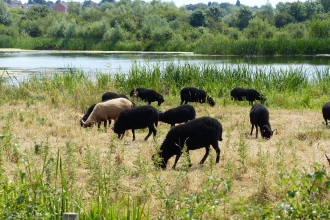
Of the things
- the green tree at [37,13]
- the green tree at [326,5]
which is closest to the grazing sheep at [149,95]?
the green tree at [37,13]

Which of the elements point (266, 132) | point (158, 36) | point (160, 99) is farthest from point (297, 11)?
point (266, 132)

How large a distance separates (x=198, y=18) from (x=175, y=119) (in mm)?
71616

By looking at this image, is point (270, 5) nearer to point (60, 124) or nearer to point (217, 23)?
point (217, 23)

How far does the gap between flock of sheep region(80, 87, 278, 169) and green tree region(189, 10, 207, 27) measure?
219ft

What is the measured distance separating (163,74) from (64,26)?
42833 mm

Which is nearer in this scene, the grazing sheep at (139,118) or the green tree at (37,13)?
the grazing sheep at (139,118)

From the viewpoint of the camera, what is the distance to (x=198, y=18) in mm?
80625

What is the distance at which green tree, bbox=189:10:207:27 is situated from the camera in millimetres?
79975

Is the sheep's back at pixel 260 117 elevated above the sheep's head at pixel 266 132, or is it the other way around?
the sheep's back at pixel 260 117

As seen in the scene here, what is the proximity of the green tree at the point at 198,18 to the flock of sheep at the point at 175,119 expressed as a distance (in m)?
66.6

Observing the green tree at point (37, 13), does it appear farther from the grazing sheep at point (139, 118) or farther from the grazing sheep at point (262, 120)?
the grazing sheep at point (262, 120)

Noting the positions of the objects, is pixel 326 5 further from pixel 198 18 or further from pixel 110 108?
pixel 110 108

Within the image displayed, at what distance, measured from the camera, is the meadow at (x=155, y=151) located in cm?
460

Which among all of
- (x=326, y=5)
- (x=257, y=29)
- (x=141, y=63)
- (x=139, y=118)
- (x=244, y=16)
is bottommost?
(x=141, y=63)
